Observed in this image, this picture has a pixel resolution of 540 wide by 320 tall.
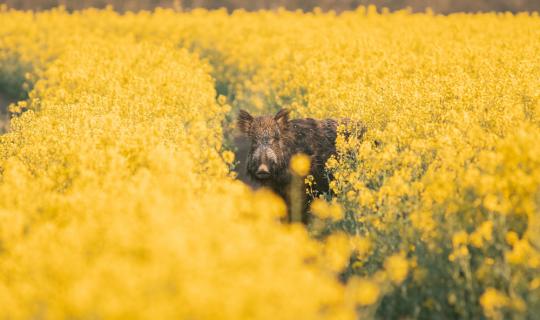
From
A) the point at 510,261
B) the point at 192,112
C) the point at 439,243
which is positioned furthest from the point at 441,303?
the point at 192,112

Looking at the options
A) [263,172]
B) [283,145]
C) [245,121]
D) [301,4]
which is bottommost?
[263,172]

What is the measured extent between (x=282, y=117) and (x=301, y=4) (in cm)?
2867

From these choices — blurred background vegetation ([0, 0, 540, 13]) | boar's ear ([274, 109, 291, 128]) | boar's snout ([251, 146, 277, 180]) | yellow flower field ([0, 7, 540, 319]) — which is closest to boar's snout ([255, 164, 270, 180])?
boar's snout ([251, 146, 277, 180])

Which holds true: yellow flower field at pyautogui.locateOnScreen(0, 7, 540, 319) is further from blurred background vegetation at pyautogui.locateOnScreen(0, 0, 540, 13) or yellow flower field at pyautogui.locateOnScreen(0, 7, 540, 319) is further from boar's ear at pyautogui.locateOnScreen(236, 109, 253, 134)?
blurred background vegetation at pyautogui.locateOnScreen(0, 0, 540, 13)

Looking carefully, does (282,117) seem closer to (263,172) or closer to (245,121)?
(245,121)

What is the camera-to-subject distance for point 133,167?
6.12 meters

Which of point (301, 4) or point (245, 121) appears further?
point (301, 4)

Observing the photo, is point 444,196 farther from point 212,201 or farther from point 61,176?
point 61,176

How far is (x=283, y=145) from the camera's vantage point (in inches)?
326

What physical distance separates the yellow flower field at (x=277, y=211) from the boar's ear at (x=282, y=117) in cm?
90

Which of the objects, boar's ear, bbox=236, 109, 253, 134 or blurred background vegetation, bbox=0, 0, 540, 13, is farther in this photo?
blurred background vegetation, bbox=0, 0, 540, 13

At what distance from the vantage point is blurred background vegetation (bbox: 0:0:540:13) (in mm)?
32594

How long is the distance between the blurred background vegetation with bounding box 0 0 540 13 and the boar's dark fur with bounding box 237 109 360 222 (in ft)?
83.7

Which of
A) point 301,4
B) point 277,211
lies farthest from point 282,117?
point 301,4
